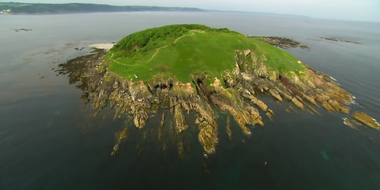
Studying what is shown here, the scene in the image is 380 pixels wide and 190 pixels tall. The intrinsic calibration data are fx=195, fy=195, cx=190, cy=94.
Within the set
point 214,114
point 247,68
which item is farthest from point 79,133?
point 247,68

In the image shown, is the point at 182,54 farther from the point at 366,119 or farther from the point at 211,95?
the point at 366,119

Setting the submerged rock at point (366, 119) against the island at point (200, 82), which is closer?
the island at point (200, 82)

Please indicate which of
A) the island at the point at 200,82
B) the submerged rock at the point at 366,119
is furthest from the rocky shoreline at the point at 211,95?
the submerged rock at the point at 366,119

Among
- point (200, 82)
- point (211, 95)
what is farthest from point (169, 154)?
point (200, 82)

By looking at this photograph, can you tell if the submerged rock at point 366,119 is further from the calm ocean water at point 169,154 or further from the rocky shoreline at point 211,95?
the calm ocean water at point 169,154

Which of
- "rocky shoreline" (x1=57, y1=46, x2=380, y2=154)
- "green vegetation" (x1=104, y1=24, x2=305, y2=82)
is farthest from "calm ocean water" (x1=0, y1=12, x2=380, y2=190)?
"green vegetation" (x1=104, y1=24, x2=305, y2=82)

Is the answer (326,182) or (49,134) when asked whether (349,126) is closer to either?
(326,182)

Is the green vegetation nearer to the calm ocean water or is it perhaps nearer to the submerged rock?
the calm ocean water
